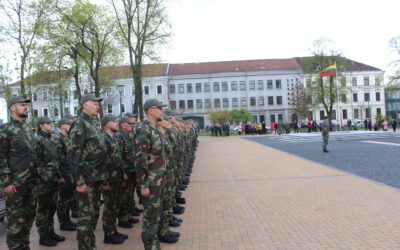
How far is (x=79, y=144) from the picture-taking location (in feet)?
16.3

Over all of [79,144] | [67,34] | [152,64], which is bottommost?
[79,144]

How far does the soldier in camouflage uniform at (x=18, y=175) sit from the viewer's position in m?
5.04

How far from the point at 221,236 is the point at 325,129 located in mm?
15029

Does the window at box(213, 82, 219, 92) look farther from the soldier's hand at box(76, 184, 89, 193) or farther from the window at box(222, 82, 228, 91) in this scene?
the soldier's hand at box(76, 184, 89, 193)

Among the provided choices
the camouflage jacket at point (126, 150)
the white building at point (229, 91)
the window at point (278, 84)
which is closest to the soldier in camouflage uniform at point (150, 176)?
the camouflage jacket at point (126, 150)

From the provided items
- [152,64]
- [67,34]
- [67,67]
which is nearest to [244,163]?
[152,64]

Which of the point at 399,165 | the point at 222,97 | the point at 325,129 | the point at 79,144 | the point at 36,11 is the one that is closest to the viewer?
the point at 79,144

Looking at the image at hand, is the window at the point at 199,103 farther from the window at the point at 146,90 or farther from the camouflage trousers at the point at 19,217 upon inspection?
the camouflage trousers at the point at 19,217

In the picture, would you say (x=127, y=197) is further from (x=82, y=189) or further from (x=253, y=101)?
(x=253, y=101)

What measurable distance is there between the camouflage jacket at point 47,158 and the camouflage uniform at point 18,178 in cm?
60

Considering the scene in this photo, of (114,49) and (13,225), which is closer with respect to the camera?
(13,225)

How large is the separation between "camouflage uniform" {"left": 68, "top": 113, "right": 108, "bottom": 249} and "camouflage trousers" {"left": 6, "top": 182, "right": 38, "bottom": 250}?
2.46ft

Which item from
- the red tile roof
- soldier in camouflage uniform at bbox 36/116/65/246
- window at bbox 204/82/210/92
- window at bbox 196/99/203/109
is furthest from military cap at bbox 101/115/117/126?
the red tile roof

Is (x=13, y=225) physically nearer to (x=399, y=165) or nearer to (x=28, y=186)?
(x=28, y=186)
